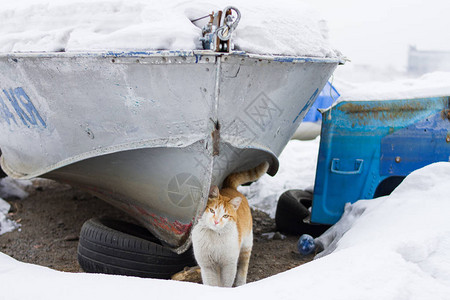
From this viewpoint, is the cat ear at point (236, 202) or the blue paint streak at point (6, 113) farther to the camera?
the blue paint streak at point (6, 113)

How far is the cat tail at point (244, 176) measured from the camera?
319 cm

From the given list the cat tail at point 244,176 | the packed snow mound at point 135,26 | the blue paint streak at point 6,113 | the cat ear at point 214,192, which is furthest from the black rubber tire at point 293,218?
the blue paint streak at point 6,113

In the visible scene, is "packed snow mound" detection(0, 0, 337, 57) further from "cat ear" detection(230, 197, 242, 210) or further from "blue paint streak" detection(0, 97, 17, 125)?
"cat ear" detection(230, 197, 242, 210)

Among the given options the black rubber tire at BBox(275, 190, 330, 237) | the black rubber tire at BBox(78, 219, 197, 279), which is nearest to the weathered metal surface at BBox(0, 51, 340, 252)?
the black rubber tire at BBox(78, 219, 197, 279)

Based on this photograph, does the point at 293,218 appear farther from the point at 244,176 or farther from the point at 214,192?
the point at 214,192

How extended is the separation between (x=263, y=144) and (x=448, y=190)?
3.68ft

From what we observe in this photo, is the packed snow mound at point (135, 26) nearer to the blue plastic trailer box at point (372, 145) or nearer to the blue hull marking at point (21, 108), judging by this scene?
the blue hull marking at point (21, 108)

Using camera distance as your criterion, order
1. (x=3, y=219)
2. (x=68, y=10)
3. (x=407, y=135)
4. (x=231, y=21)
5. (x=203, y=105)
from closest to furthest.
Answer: (x=231, y=21) < (x=203, y=105) < (x=68, y=10) < (x=407, y=135) < (x=3, y=219)

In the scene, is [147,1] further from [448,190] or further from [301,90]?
[448,190]

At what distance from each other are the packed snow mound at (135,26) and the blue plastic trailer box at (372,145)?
0.77 metres

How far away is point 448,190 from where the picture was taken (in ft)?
8.69

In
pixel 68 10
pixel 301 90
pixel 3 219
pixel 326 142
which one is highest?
pixel 68 10

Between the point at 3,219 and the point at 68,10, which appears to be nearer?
the point at 68,10

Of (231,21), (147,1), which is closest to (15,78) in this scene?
(147,1)
